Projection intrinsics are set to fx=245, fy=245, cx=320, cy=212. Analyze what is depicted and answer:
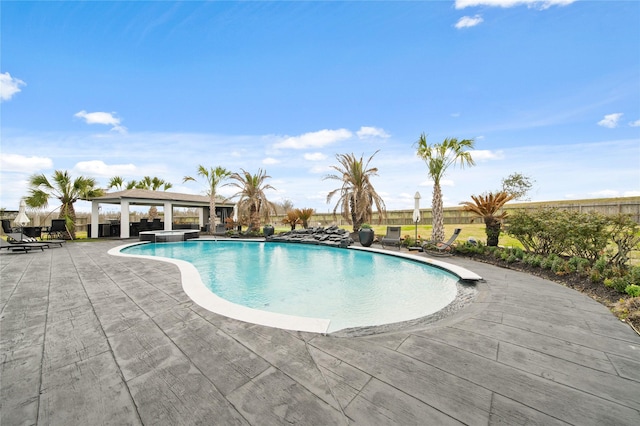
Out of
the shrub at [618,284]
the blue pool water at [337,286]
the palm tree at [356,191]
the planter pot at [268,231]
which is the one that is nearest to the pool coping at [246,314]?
the blue pool water at [337,286]

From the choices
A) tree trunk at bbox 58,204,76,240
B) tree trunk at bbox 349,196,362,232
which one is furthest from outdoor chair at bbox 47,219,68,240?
tree trunk at bbox 349,196,362,232

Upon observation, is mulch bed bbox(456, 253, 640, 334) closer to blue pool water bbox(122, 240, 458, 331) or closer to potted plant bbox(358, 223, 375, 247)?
blue pool water bbox(122, 240, 458, 331)

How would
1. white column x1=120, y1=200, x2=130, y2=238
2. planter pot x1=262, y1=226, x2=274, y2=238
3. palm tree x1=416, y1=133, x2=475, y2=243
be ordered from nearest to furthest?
palm tree x1=416, y1=133, x2=475, y2=243
planter pot x1=262, y1=226, x2=274, y2=238
white column x1=120, y1=200, x2=130, y2=238

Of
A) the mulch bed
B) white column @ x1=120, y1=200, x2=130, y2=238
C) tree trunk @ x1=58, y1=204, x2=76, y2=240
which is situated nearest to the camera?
the mulch bed

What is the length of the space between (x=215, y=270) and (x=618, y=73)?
14258 mm

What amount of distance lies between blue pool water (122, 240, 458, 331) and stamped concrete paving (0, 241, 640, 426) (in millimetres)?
1055

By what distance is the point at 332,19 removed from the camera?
10.2 meters

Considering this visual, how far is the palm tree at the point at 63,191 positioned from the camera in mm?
14102

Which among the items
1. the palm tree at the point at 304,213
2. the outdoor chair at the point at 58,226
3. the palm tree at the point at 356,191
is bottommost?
the outdoor chair at the point at 58,226

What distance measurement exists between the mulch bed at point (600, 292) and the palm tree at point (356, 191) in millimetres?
7690

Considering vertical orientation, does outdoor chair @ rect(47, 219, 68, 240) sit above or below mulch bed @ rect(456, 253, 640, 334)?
above

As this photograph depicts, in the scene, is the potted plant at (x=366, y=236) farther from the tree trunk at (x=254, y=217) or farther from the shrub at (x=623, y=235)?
the tree trunk at (x=254, y=217)

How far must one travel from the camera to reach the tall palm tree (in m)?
17.5

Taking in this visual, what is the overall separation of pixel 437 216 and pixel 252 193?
12.1m
